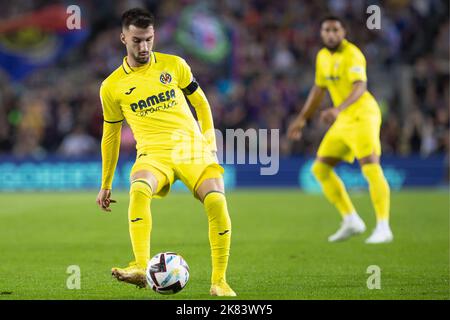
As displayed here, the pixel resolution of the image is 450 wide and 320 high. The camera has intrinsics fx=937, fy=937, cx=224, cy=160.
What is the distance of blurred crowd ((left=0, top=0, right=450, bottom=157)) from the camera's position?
72.8 feet

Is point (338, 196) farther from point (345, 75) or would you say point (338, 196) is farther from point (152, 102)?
point (152, 102)

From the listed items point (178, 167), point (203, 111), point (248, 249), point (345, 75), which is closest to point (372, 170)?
point (345, 75)

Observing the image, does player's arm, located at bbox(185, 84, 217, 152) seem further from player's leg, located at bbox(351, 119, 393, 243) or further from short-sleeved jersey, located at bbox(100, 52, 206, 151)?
player's leg, located at bbox(351, 119, 393, 243)

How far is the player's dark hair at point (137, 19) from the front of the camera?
7324 millimetres

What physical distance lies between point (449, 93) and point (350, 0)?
3.90m

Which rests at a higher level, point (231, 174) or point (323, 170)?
point (231, 174)

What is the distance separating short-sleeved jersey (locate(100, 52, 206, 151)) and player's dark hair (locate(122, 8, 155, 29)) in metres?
0.41

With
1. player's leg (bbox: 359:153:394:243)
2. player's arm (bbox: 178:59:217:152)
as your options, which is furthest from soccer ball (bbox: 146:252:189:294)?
player's leg (bbox: 359:153:394:243)

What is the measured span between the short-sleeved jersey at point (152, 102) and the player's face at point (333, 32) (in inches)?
158

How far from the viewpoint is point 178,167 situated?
7.55 metres

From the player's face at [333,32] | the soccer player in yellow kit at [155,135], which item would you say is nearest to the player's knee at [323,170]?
the player's face at [333,32]

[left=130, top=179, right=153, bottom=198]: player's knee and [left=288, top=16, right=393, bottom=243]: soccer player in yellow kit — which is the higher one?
[left=288, top=16, right=393, bottom=243]: soccer player in yellow kit

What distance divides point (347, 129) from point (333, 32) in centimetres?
119

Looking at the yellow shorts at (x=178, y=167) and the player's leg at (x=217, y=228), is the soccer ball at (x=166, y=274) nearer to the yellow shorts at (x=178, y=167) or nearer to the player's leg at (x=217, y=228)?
the player's leg at (x=217, y=228)
